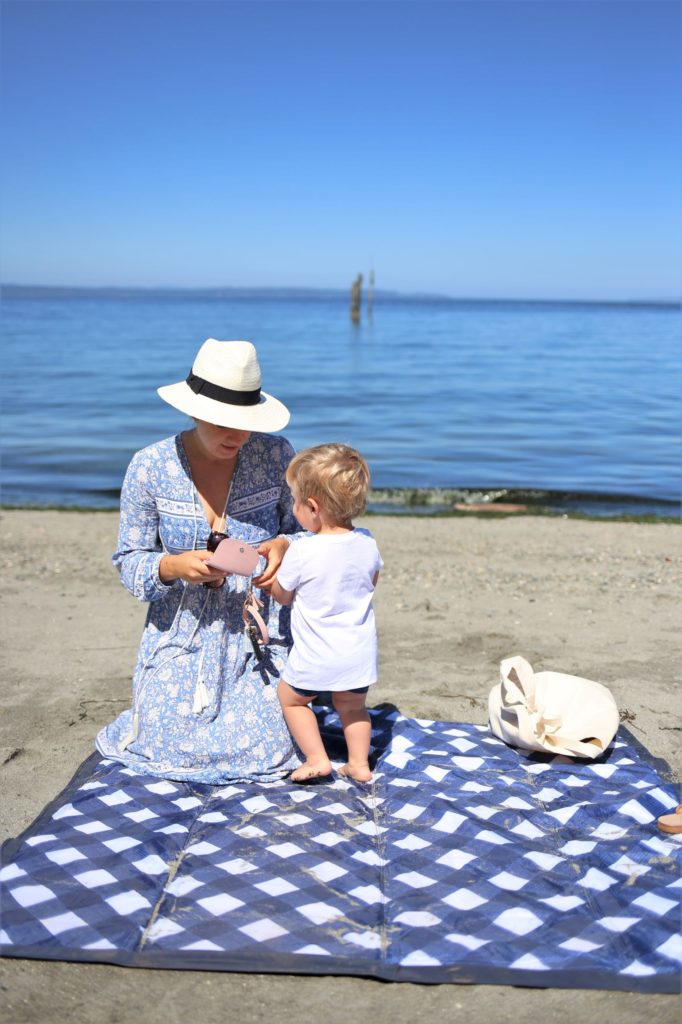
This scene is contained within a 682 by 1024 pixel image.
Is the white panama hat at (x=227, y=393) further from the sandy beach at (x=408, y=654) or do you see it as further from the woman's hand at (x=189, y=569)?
the sandy beach at (x=408, y=654)

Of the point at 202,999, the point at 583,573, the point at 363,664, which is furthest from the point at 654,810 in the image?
the point at 583,573

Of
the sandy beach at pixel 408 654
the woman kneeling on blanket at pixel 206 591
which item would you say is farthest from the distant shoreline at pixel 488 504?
the woman kneeling on blanket at pixel 206 591

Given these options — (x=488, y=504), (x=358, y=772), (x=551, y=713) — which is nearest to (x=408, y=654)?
(x=551, y=713)

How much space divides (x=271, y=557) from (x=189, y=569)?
1.18ft

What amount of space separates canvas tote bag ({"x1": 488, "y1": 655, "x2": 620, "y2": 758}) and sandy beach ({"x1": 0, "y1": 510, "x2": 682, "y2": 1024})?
1.11ft

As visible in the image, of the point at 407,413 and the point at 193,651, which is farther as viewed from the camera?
the point at 407,413

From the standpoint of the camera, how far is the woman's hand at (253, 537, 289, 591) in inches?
150

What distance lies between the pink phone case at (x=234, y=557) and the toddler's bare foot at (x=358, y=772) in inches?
35.7

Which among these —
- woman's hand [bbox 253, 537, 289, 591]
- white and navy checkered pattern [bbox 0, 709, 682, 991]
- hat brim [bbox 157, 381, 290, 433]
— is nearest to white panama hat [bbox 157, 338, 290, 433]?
hat brim [bbox 157, 381, 290, 433]

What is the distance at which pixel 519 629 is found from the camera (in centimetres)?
601

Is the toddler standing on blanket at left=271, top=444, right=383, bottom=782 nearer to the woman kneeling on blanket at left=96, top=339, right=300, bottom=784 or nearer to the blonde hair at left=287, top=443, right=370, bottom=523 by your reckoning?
the blonde hair at left=287, top=443, right=370, bottom=523

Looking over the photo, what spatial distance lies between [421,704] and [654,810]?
147 cm

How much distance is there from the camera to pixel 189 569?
3.63m

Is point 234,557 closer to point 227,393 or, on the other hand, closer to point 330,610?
point 330,610
